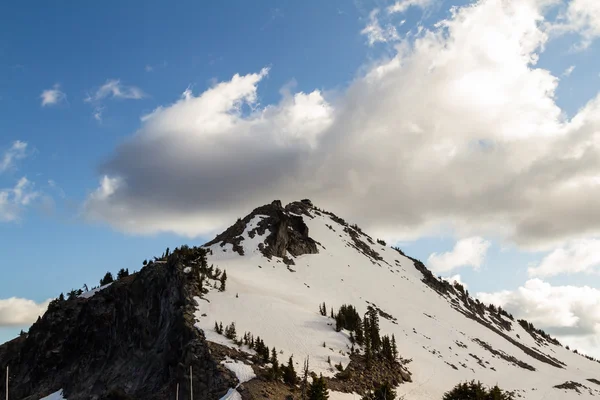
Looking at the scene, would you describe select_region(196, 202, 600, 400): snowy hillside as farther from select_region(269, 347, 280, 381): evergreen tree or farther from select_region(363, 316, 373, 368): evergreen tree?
select_region(269, 347, 280, 381): evergreen tree

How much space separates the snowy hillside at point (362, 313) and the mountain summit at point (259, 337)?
0.93ft

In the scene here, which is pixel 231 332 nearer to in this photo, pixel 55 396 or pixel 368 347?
pixel 368 347

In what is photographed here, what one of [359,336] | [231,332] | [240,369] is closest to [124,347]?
[231,332]

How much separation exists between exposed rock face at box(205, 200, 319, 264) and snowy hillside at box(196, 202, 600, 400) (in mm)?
530

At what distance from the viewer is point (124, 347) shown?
180 feet

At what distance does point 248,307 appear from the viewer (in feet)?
188

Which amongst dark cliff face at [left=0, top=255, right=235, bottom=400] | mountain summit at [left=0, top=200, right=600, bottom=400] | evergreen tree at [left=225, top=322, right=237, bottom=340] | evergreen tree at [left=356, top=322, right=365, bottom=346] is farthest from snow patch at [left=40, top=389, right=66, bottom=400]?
evergreen tree at [left=356, top=322, right=365, bottom=346]

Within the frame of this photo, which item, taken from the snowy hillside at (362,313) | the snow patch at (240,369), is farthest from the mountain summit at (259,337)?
the snowy hillside at (362,313)

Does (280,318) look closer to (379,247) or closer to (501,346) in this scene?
(501,346)

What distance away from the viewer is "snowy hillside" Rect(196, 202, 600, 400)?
5344 centimetres

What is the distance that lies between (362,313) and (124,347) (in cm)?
3500

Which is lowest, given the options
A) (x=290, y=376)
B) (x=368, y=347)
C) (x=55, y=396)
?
(x=55, y=396)

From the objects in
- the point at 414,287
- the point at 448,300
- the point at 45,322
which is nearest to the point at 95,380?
the point at 45,322

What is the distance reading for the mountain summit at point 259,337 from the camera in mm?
44125
